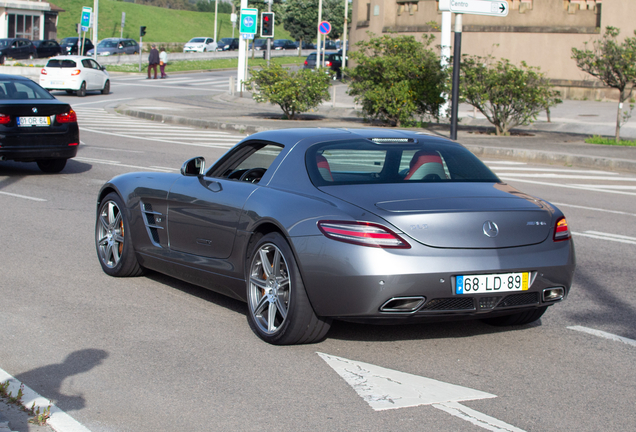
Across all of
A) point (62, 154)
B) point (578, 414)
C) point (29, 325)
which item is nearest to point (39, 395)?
point (29, 325)

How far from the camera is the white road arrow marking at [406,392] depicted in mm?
3867

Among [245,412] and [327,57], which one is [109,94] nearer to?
[327,57]

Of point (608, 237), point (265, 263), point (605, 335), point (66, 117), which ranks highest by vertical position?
point (66, 117)

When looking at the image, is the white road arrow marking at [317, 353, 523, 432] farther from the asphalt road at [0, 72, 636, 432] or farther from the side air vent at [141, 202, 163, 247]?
the side air vent at [141, 202, 163, 247]

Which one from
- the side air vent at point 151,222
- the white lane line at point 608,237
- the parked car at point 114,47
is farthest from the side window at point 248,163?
the parked car at point 114,47

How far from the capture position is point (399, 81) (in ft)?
76.6

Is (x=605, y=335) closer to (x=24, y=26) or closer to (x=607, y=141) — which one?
(x=607, y=141)

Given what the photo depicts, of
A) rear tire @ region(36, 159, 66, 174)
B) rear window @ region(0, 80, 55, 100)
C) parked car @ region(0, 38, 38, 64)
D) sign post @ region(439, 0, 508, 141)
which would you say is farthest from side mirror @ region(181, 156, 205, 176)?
parked car @ region(0, 38, 38, 64)

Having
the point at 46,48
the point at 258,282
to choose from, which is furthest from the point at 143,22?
the point at 258,282

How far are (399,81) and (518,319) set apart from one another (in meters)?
18.5

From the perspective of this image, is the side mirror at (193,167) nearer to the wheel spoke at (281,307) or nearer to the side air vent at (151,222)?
the side air vent at (151,222)

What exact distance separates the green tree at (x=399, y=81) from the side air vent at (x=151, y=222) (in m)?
17.2

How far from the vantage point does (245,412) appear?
3.89 meters

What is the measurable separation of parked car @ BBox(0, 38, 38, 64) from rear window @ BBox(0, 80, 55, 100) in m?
44.9
